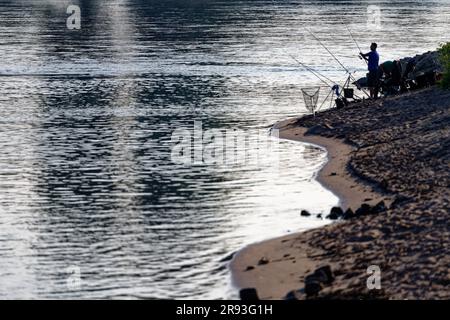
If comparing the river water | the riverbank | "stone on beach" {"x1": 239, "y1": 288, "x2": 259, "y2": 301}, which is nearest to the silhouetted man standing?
the river water

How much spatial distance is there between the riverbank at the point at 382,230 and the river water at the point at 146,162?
36.5 inches

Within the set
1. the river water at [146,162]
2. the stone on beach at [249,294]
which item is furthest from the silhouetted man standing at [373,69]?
the stone on beach at [249,294]

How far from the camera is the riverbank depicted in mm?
20859

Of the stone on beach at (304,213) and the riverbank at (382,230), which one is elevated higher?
the riverbank at (382,230)

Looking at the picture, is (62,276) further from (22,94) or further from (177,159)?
(22,94)

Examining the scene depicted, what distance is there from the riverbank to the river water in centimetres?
93

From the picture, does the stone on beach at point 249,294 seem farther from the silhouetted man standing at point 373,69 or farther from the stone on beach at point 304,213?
the silhouetted man standing at point 373,69

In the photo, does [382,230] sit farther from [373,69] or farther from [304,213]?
[373,69]

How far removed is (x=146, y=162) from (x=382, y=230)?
1513cm

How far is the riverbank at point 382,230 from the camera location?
2086 cm

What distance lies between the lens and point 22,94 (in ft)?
195

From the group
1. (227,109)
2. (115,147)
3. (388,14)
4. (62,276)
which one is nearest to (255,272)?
(62,276)

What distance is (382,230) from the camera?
24.2 m

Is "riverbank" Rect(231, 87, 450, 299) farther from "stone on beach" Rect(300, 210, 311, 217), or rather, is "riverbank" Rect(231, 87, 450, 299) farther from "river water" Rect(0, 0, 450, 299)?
"stone on beach" Rect(300, 210, 311, 217)
